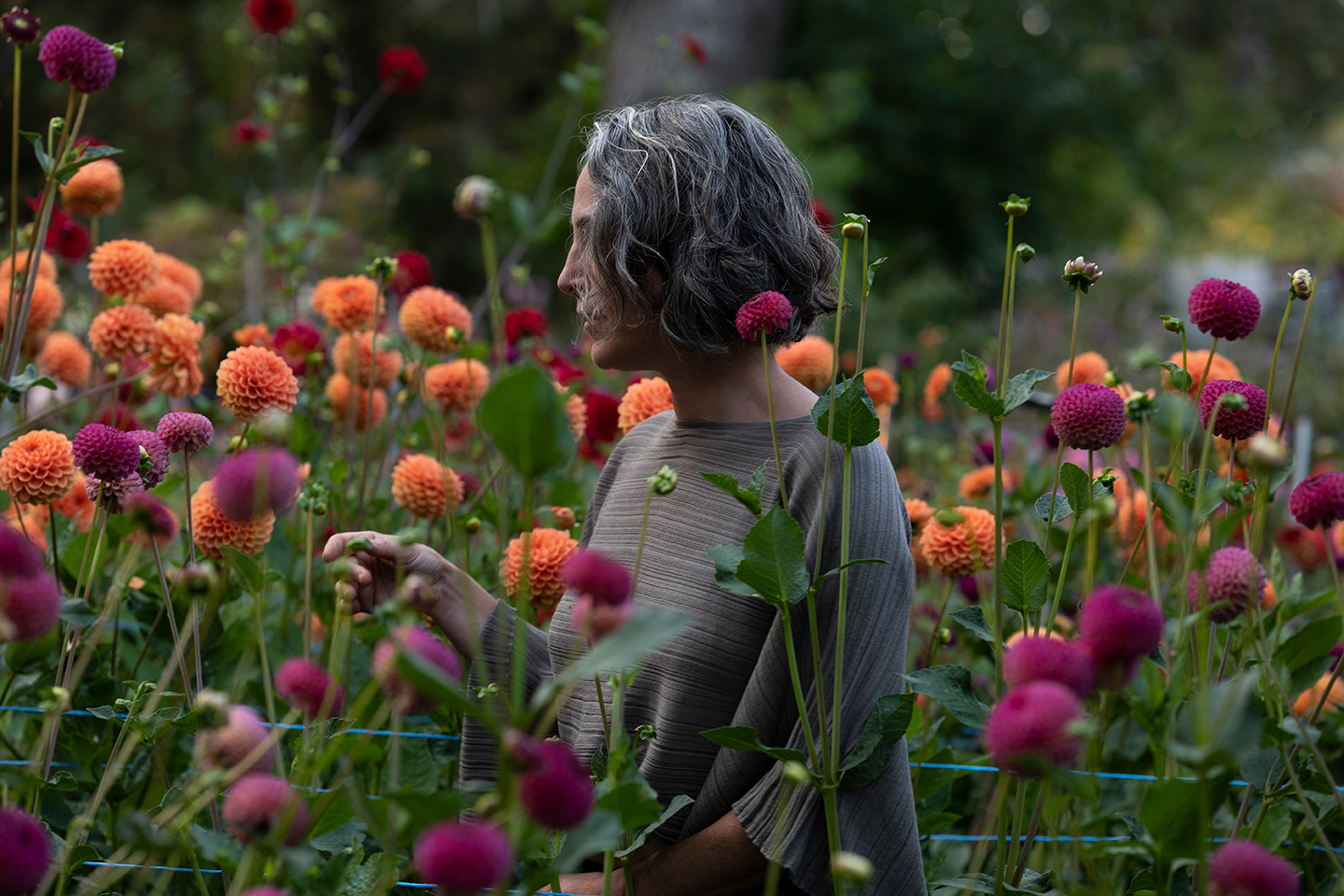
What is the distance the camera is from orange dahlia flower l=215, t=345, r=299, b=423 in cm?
110

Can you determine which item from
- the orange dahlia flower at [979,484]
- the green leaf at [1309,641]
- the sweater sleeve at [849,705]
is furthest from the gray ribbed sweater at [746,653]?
the orange dahlia flower at [979,484]

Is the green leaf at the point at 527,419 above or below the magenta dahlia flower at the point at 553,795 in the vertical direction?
above

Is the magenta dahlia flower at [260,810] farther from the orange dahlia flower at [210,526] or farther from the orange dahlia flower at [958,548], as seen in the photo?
the orange dahlia flower at [958,548]

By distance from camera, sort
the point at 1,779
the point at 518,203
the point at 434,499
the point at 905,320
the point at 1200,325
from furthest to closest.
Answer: the point at 905,320 < the point at 518,203 < the point at 434,499 < the point at 1200,325 < the point at 1,779

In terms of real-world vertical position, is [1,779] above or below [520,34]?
below

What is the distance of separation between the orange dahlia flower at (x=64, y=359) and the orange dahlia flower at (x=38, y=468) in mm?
711

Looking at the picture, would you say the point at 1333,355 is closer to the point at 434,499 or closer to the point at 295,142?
the point at 434,499

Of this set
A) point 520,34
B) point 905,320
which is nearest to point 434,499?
point 905,320

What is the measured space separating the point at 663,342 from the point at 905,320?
4962 mm

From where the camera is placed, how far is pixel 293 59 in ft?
27.5

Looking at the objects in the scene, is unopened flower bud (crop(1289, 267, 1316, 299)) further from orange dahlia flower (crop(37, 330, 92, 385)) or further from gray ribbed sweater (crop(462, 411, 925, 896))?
orange dahlia flower (crop(37, 330, 92, 385))

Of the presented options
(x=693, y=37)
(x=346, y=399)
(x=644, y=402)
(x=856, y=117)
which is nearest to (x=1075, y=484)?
(x=644, y=402)

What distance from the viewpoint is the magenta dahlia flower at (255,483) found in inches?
19.6

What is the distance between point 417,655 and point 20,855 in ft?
0.68
